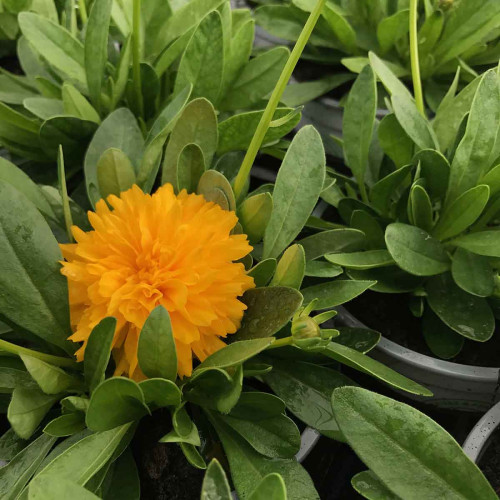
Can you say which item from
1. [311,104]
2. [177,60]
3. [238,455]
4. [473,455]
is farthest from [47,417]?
[311,104]

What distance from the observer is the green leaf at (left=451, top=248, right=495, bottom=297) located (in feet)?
2.18

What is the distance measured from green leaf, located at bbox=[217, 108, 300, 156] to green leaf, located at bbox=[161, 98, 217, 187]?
6 centimetres

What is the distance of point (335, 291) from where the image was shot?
63 cm

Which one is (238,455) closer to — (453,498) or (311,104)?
(453,498)

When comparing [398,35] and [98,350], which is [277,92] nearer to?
[98,350]

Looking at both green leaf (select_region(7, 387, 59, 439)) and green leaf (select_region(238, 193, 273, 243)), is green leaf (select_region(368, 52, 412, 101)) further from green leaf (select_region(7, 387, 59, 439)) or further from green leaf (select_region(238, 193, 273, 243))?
green leaf (select_region(7, 387, 59, 439))

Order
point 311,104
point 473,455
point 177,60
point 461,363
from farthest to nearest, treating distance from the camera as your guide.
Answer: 1. point 311,104
2. point 177,60
3. point 461,363
4. point 473,455

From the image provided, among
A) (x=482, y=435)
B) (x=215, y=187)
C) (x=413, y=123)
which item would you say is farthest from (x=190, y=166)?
(x=482, y=435)


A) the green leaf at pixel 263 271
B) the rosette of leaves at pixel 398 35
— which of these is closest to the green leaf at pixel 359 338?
the green leaf at pixel 263 271

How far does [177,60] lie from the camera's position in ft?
2.93

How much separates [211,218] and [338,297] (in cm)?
15

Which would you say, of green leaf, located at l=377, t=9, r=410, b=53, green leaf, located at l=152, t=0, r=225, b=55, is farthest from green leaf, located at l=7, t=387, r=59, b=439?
green leaf, located at l=377, t=9, r=410, b=53

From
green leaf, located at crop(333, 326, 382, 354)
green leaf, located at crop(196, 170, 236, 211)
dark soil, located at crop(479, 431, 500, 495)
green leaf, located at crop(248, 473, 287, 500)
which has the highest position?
green leaf, located at crop(196, 170, 236, 211)

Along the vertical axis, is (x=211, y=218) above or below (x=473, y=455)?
above
